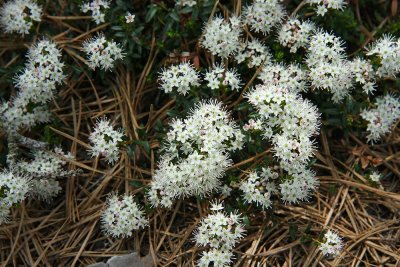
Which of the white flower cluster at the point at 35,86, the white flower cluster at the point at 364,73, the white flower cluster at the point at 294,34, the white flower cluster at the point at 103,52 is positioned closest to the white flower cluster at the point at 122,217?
the white flower cluster at the point at 35,86

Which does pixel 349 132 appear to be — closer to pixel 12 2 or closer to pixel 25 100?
pixel 25 100

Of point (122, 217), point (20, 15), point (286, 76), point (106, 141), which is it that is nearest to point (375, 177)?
point (286, 76)

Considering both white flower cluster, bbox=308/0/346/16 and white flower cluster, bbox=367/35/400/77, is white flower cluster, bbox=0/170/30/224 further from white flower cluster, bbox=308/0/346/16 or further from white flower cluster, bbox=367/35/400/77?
white flower cluster, bbox=367/35/400/77

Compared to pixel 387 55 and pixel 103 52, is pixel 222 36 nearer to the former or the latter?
pixel 103 52

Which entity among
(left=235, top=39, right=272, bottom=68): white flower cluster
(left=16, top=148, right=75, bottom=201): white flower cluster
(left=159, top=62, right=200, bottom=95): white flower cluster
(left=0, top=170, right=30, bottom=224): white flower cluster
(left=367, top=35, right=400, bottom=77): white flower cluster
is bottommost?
(left=0, top=170, right=30, bottom=224): white flower cluster

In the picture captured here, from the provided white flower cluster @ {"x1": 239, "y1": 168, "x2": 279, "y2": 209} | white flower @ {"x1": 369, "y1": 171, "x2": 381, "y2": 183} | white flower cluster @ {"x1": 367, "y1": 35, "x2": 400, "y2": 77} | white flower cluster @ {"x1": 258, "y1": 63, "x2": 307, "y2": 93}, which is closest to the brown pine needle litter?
white flower @ {"x1": 369, "y1": 171, "x2": 381, "y2": 183}

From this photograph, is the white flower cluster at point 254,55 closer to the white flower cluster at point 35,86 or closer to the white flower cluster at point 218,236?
the white flower cluster at point 218,236

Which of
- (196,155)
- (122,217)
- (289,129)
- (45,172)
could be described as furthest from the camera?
(45,172)

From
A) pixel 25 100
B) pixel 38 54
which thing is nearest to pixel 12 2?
pixel 38 54
